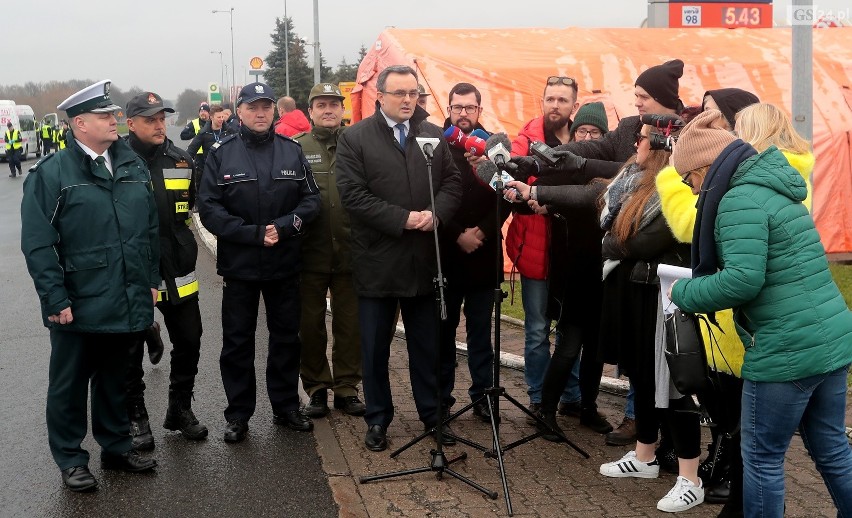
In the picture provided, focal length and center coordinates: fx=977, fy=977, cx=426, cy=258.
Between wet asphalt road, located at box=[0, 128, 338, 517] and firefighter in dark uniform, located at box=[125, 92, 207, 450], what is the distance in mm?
199

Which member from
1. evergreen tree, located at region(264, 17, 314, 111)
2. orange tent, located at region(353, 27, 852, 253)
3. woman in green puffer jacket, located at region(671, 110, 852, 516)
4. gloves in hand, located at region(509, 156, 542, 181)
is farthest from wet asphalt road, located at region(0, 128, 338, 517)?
evergreen tree, located at region(264, 17, 314, 111)

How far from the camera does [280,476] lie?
5.44 metres

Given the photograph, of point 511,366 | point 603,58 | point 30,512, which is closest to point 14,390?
point 30,512

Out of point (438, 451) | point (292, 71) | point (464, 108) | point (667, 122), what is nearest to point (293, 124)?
point (464, 108)

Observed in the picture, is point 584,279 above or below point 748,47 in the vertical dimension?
below

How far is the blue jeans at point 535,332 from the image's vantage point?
A: 20.8ft

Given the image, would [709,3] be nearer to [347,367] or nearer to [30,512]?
[347,367]

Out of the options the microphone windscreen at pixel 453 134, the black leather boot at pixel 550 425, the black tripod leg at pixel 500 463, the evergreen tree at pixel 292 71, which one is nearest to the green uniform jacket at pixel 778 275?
the black tripod leg at pixel 500 463

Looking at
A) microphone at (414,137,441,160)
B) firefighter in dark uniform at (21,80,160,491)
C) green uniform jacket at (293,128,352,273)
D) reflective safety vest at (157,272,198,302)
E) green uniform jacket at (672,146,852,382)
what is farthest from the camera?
green uniform jacket at (293,128,352,273)

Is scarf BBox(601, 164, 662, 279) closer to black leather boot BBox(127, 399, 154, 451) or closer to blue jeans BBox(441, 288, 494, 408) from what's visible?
blue jeans BBox(441, 288, 494, 408)

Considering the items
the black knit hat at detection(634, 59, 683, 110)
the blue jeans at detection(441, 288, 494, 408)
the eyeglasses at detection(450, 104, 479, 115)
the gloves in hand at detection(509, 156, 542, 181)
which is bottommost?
the blue jeans at detection(441, 288, 494, 408)

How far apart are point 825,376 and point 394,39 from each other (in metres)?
9.75

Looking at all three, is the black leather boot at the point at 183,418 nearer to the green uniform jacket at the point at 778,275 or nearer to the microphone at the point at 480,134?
the microphone at the point at 480,134

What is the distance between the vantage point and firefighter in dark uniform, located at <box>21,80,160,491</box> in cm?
511
